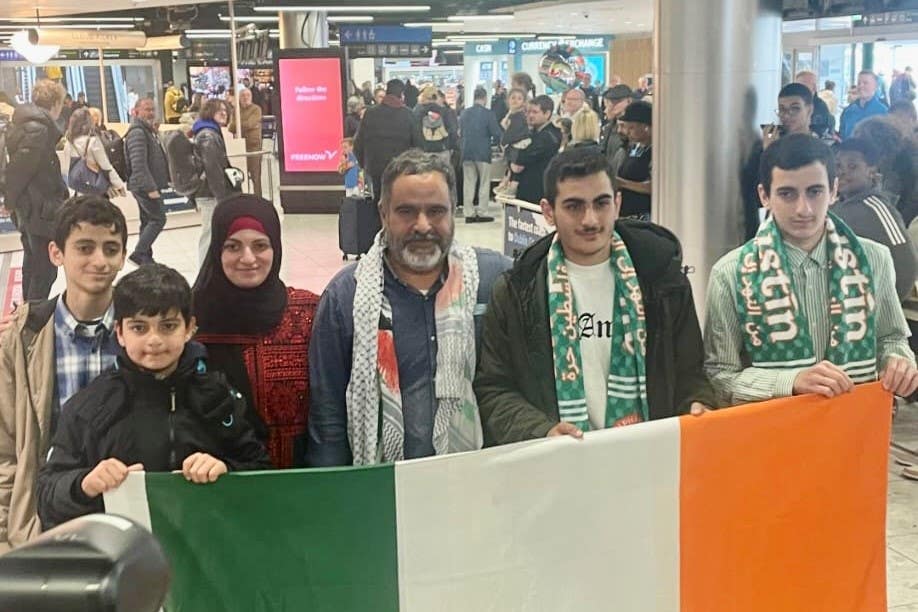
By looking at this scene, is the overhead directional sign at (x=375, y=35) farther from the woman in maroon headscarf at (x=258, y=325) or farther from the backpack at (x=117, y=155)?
the woman in maroon headscarf at (x=258, y=325)

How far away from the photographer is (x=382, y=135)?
10969mm

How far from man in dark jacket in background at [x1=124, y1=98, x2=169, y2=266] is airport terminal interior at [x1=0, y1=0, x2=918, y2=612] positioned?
4cm

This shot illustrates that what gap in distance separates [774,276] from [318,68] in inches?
466

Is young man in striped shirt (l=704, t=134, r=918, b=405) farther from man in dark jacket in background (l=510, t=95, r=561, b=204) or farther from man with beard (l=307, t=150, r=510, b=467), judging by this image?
man in dark jacket in background (l=510, t=95, r=561, b=204)

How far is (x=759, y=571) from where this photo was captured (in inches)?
108

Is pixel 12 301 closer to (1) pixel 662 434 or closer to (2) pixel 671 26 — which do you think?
(2) pixel 671 26

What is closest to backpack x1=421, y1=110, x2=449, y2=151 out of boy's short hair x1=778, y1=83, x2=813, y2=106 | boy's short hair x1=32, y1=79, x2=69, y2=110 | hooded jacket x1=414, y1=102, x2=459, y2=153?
hooded jacket x1=414, y1=102, x2=459, y2=153

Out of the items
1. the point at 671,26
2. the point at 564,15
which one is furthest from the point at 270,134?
the point at 671,26

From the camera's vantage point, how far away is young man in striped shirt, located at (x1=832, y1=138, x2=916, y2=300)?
4.98 m

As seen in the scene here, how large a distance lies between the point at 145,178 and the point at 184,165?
0.47 m

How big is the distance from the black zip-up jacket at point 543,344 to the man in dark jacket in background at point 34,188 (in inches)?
237

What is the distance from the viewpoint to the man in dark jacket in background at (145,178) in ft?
33.5

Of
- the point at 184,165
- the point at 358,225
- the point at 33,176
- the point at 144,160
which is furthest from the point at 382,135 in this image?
the point at 33,176

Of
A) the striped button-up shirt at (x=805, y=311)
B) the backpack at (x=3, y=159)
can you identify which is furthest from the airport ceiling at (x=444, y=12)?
the striped button-up shirt at (x=805, y=311)
